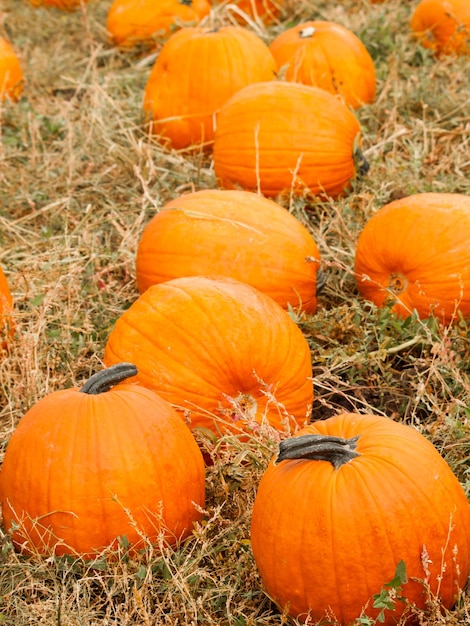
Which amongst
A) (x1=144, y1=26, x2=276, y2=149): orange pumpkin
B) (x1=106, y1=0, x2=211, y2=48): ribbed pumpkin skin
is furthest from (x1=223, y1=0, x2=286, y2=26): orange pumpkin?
(x1=144, y1=26, x2=276, y2=149): orange pumpkin

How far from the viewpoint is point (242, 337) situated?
3420 millimetres

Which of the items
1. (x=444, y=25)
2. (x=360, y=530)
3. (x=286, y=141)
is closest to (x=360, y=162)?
(x=286, y=141)

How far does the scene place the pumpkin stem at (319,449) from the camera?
2.61 m

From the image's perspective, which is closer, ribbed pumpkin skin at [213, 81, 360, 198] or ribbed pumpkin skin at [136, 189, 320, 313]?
ribbed pumpkin skin at [136, 189, 320, 313]

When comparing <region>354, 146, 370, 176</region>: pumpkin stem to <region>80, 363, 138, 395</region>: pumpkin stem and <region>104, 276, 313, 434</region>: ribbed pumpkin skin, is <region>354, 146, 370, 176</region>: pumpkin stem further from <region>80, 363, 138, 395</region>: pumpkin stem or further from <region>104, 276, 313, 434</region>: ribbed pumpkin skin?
<region>80, 363, 138, 395</region>: pumpkin stem

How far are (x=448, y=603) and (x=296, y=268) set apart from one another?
179cm

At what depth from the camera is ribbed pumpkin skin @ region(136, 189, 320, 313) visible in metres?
4.10

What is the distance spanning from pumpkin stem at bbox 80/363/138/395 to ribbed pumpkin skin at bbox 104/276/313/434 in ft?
1.03

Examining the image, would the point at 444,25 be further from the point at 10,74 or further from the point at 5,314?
the point at 5,314

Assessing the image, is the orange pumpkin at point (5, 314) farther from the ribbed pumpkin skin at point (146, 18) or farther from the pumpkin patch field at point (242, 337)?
the ribbed pumpkin skin at point (146, 18)

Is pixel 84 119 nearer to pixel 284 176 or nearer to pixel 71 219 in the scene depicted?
pixel 71 219

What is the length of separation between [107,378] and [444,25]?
520cm

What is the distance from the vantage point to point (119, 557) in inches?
114

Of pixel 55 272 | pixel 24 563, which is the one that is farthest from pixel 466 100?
pixel 24 563
